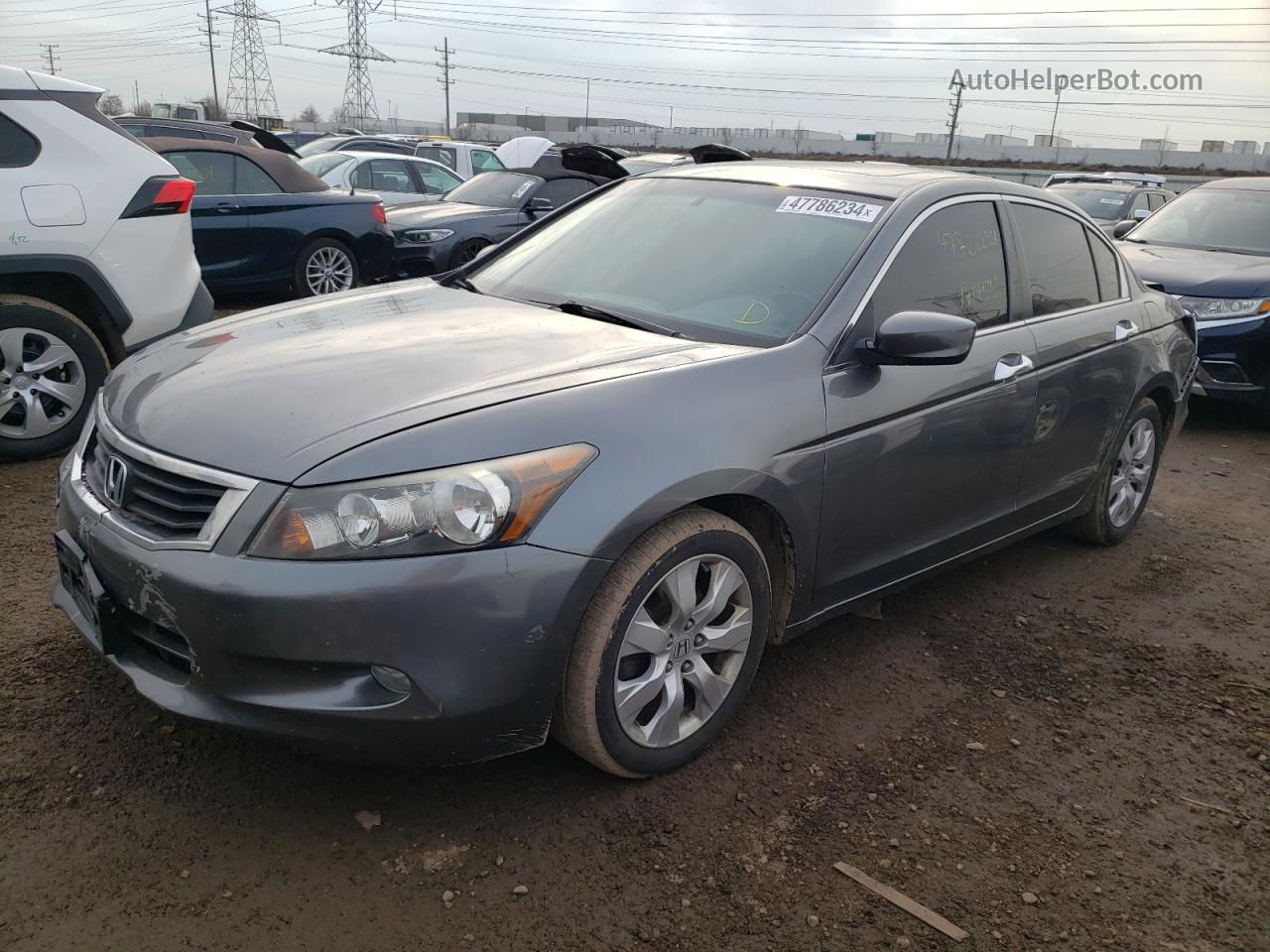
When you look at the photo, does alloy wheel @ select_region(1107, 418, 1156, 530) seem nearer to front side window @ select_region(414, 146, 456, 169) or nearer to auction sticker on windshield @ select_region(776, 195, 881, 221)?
auction sticker on windshield @ select_region(776, 195, 881, 221)

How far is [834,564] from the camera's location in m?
3.09

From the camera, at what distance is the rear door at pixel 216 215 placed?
8.53 meters

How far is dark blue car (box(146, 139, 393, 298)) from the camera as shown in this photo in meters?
8.60

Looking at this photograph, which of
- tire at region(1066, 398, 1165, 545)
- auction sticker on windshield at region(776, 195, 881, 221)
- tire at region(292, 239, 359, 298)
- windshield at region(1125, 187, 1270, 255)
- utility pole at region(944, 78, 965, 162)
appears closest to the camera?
auction sticker on windshield at region(776, 195, 881, 221)

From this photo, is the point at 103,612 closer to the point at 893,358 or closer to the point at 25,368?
the point at 893,358

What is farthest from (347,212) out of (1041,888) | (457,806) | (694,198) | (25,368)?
(1041,888)

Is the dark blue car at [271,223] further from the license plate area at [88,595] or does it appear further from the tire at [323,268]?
the license plate area at [88,595]

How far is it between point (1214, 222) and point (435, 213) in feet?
23.9

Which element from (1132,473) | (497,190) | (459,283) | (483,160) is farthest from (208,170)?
(483,160)

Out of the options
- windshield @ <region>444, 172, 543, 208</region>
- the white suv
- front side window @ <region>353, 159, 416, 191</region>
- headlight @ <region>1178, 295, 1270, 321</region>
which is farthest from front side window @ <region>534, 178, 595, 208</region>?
the white suv

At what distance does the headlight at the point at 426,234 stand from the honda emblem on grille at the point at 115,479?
8019 millimetres

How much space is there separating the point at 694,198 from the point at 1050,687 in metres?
2.12

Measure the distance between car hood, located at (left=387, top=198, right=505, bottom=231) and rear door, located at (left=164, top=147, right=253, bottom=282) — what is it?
183 centimetres

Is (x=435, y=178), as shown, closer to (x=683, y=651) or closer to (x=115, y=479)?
(x=115, y=479)
